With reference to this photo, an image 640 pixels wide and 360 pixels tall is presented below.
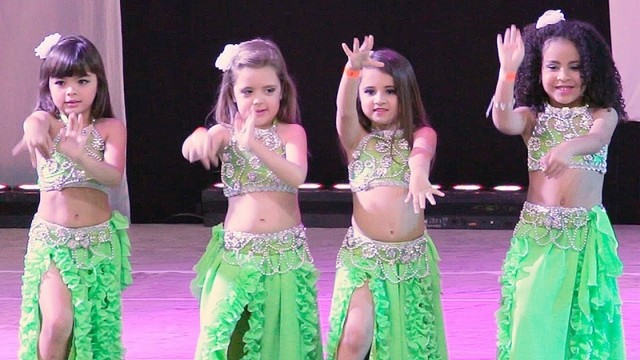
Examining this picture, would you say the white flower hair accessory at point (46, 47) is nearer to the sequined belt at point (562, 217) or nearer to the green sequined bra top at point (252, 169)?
the green sequined bra top at point (252, 169)

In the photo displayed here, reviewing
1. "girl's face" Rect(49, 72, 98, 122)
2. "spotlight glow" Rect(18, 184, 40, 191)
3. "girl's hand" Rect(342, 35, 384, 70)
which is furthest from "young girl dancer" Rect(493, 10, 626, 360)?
"spotlight glow" Rect(18, 184, 40, 191)

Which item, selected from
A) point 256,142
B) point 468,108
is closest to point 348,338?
point 256,142

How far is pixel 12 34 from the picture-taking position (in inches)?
330

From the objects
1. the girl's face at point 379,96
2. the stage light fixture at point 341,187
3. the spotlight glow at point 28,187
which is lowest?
the stage light fixture at point 341,187

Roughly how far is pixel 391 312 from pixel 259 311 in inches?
17.8

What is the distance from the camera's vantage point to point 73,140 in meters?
4.35

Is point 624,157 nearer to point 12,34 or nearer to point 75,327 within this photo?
point 12,34

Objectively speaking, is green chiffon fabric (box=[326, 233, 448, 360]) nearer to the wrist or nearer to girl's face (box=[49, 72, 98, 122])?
the wrist

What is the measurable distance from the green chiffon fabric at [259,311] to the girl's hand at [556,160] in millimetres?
869

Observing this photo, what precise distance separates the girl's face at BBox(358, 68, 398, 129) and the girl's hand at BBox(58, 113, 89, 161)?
0.97 meters

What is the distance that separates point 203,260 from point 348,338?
57 centimetres

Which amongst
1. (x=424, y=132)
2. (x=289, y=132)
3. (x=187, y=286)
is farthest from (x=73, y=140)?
(x=187, y=286)

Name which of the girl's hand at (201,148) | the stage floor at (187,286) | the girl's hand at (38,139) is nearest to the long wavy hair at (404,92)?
the girl's hand at (201,148)

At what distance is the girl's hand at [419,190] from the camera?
165 inches
